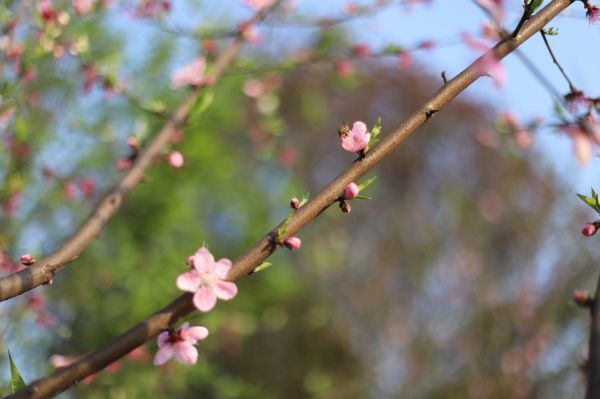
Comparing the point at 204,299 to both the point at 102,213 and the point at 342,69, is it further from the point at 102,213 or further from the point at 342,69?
the point at 342,69

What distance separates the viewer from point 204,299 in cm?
121

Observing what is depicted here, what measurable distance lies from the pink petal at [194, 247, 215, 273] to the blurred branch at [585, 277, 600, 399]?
0.62 metres

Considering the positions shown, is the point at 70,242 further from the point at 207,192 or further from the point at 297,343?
the point at 297,343

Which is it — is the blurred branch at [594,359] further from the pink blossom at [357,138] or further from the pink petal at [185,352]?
the pink petal at [185,352]

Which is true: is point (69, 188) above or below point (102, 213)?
above

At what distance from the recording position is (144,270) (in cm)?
585

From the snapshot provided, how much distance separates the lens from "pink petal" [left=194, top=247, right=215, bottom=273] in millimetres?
1251

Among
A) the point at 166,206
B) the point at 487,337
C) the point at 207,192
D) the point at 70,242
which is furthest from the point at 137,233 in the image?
the point at 70,242

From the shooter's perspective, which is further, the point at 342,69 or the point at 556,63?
the point at 342,69

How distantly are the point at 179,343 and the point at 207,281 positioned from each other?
0.44 ft

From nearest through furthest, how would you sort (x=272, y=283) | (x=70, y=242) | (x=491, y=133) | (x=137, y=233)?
(x=70, y=242), (x=491, y=133), (x=137, y=233), (x=272, y=283)

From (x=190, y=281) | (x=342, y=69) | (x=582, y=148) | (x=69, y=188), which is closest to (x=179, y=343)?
(x=190, y=281)

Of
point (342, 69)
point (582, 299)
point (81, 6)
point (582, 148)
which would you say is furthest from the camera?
point (342, 69)

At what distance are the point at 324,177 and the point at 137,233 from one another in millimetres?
13554
